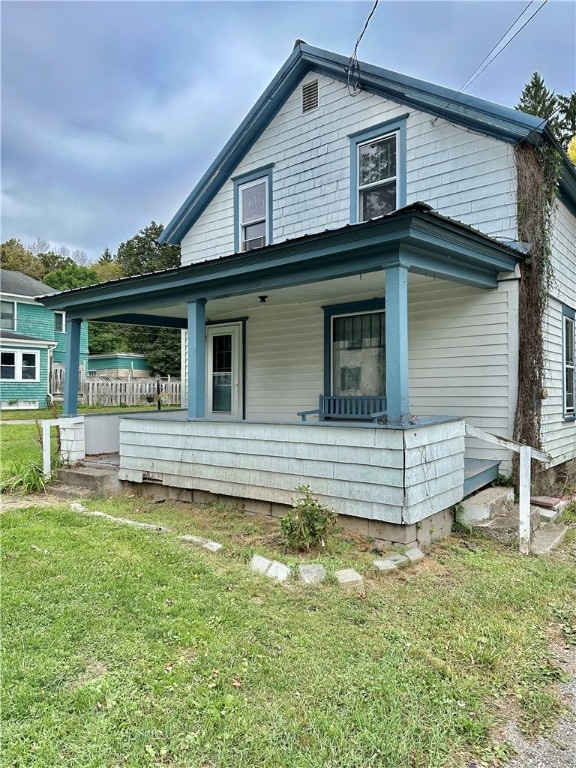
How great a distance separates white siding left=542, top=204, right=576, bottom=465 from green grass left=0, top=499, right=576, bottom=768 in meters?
3.05

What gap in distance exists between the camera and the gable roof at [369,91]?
640 cm

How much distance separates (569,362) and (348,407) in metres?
3.72

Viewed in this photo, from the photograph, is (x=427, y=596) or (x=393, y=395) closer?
(x=427, y=596)

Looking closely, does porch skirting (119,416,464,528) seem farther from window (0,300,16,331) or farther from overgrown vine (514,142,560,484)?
window (0,300,16,331)

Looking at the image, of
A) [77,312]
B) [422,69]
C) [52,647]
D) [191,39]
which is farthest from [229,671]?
[422,69]

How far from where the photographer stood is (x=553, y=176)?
22.4 feet

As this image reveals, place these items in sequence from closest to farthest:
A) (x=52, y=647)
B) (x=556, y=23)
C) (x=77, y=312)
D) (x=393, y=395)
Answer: (x=52, y=647)
(x=393, y=395)
(x=556, y=23)
(x=77, y=312)

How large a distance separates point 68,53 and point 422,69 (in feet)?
20.4

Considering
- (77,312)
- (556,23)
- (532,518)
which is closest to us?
(532,518)

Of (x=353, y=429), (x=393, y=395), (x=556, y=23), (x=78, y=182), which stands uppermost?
(x=78, y=182)

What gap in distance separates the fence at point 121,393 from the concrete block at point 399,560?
776 inches

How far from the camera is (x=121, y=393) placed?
81.5ft

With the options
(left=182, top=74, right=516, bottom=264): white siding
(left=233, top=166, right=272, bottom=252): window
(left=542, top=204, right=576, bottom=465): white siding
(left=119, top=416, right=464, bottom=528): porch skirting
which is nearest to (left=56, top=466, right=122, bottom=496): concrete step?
(left=119, top=416, right=464, bottom=528): porch skirting

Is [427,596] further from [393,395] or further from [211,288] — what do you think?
[211,288]
